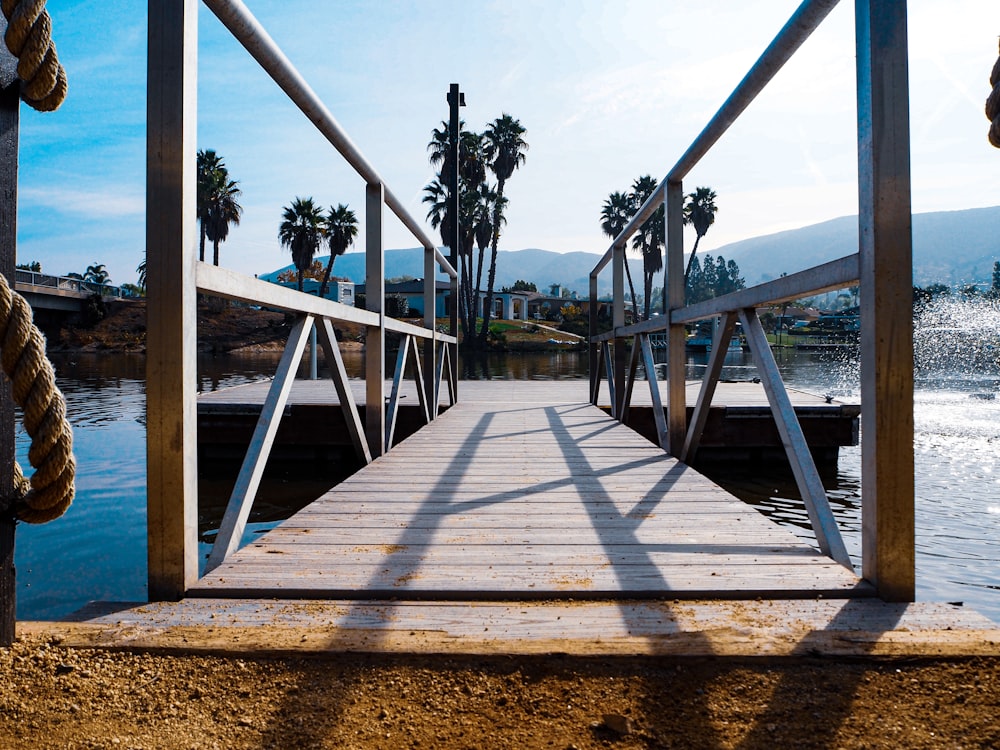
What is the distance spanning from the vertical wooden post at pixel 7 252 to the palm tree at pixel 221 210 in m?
38.8

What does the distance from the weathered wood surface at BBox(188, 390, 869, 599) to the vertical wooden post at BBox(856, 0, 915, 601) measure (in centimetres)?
16

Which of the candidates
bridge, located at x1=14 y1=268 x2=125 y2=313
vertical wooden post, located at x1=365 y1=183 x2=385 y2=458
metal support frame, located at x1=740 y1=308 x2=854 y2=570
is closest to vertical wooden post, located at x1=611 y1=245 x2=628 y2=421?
vertical wooden post, located at x1=365 y1=183 x2=385 y2=458

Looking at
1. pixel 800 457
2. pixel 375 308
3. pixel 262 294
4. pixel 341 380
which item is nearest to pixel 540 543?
pixel 800 457

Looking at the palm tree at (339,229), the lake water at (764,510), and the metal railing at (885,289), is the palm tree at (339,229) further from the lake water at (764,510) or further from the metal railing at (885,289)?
the metal railing at (885,289)

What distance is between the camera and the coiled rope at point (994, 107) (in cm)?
113

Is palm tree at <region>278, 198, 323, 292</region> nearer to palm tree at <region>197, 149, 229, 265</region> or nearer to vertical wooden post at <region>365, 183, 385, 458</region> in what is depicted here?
palm tree at <region>197, 149, 229, 265</region>

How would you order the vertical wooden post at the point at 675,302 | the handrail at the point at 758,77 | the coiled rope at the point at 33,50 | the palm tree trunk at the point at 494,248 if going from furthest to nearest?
the palm tree trunk at the point at 494,248 → the vertical wooden post at the point at 675,302 → the handrail at the point at 758,77 → the coiled rope at the point at 33,50

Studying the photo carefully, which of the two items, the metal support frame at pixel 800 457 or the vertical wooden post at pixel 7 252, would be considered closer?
the vertical wooden post at pixel 7 252

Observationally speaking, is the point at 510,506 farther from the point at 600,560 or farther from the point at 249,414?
the point at 249,414

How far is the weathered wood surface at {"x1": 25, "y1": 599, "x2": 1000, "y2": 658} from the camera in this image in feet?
4.23

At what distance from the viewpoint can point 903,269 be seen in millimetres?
1549

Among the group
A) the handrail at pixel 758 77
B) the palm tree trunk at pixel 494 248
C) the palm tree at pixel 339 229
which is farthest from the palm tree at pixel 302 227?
the handrail at pixel 758 77

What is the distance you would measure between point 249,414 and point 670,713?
5218 millimetres

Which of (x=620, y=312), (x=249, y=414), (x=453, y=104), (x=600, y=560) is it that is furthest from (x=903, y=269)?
(x=453, y=104)
